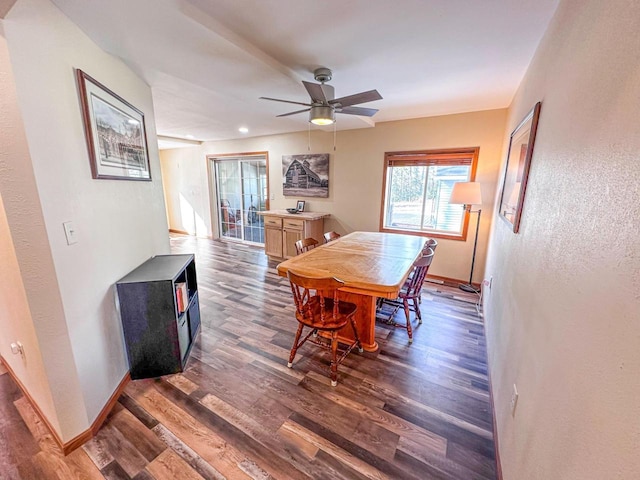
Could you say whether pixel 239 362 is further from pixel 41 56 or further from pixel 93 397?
pixel 41 56

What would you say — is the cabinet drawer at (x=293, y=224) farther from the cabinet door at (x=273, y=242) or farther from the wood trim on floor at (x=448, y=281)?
the wood trim on floor at (x=448, y=281)

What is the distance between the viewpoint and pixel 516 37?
1763 millimetres

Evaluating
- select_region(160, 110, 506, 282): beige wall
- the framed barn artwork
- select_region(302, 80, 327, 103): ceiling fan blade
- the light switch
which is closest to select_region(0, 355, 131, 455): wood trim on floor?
the light switch

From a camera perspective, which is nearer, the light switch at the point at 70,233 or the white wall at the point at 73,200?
the white wall at the point at 73,200

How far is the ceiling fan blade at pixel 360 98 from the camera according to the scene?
197 cm

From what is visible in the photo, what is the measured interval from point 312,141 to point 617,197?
4.51m

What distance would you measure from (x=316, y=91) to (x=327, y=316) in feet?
5.78

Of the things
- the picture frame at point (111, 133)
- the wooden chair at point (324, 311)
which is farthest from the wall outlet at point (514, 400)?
the picture frame at point (111, 133)

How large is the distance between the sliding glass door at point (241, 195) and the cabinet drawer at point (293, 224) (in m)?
1.25

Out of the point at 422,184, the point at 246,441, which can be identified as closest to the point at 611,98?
the point at 246,441

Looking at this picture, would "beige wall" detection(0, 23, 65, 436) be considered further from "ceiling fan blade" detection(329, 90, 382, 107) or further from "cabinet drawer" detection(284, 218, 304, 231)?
"cabinet drawer" detection(284, 218, 304, 231)

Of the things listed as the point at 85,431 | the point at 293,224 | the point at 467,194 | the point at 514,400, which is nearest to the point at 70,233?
the point at 85,431

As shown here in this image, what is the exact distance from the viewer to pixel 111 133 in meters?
1.81

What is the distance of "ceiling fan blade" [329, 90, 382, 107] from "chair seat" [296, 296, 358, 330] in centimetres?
A: 163
